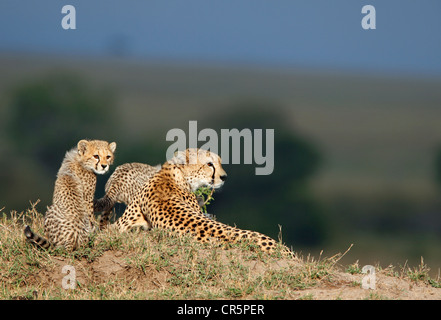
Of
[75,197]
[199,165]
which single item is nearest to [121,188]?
[199,165]

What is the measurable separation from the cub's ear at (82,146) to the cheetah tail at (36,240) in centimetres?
133

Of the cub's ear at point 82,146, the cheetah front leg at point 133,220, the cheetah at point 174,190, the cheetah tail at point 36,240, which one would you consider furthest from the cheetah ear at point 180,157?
the cheetah tail at point 36,240

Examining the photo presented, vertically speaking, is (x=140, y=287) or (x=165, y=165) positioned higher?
(x=165, y=165)

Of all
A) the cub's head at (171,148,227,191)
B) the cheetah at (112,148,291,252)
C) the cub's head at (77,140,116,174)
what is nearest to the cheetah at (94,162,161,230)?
the cheetah at (112,148,291,252)

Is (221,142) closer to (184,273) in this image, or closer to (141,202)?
(141,202)

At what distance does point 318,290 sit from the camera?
5.45m

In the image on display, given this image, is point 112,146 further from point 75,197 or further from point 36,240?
point 36,240

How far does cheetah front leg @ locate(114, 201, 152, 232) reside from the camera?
7.20 m

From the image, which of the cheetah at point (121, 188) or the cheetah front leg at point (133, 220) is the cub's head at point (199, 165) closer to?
the cheetah front leg at point (133, 220)

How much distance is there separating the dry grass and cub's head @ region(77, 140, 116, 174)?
96cm
